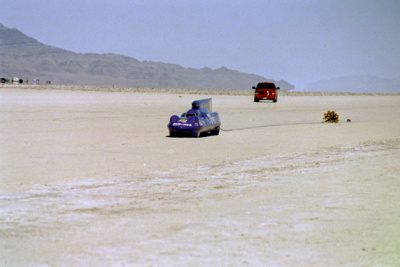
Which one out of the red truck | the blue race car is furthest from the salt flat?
the red truck

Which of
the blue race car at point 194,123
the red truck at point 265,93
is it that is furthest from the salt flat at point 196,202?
the red truck at point 265,93

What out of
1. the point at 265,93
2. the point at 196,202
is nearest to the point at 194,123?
the point at 196,202

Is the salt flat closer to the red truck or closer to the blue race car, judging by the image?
the blue race car

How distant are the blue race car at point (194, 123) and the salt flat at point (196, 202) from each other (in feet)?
3.13

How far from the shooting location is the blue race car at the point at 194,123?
16.5m

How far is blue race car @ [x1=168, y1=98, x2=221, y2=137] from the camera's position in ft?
54.0

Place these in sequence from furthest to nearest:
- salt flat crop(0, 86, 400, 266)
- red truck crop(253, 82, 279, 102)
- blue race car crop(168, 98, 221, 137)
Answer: red truck crop(253, 82, 279, 102) < blue race car crop(168, 98, 221, 137) < salt flat crop(0, 86, 400, 266)

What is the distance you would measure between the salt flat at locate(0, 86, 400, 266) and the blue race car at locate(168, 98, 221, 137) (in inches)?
37.6

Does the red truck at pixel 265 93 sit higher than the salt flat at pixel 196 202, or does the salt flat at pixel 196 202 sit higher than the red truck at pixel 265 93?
the red truck at pixel 265 93

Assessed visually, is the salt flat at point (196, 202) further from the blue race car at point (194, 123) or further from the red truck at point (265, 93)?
the red truck at point (265, 93)

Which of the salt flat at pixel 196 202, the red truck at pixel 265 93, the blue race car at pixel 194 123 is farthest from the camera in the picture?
the red truck at pixel 265 93

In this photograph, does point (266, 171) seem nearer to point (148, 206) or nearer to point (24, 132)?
point (148, 206)

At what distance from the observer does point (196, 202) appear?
775 cm

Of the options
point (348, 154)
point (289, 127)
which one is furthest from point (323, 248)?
point (289, 127)
